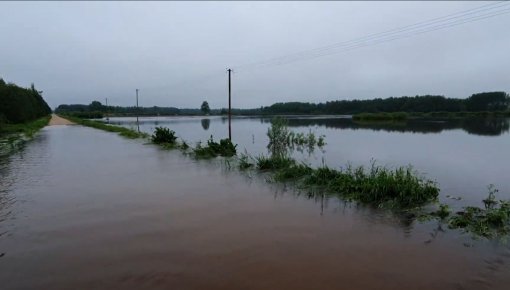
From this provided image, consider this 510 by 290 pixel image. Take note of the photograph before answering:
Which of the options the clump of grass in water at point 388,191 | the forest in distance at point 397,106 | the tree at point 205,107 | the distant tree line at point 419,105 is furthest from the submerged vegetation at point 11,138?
the tree at point 205,107

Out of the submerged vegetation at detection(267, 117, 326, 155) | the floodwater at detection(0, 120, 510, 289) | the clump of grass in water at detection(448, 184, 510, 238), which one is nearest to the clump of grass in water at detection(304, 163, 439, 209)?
the floodwater at detection(0, 120, 510, 289)

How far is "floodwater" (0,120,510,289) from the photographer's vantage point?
449cm

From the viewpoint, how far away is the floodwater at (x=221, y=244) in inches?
177

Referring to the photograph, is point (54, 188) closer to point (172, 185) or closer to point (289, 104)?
point (172, 185)

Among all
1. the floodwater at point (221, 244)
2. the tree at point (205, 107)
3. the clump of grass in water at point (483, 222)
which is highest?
the tree at point (205, 107)

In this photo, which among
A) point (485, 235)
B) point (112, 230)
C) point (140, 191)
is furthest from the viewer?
point (140, 191)

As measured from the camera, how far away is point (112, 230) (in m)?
6.30

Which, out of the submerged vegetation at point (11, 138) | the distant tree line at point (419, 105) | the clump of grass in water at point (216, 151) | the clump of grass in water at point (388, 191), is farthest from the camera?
the distant tree line at point (419, 105)

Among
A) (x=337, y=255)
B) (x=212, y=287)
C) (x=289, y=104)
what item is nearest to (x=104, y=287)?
(x=212, y=287)

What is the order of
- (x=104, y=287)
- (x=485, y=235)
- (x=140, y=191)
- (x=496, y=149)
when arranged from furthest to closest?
(x=496, y=149) → (x=140, y=191) → (x=485, y=235) → (x=104, y=287)

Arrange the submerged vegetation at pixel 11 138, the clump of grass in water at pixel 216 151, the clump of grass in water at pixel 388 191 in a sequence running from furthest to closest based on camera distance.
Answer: the submerged vegetation at pixel 11 138
the clump of grass in water at pixel 216 151
the clump of grass in water at pixel 388 191

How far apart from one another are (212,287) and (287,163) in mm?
8599

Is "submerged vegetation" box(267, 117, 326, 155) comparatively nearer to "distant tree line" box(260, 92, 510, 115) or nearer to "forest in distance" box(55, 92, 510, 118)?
"forest in distance" box(55, 92, 510, 118)

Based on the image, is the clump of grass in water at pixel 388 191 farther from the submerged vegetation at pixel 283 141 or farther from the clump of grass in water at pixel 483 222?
the submerged vegetation at pixel 283 141
